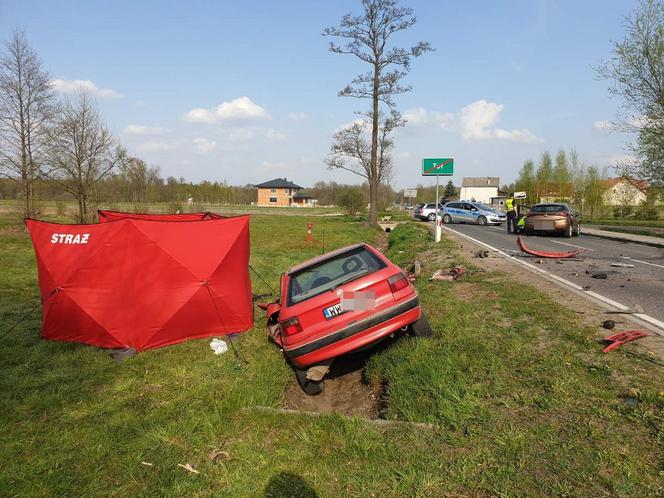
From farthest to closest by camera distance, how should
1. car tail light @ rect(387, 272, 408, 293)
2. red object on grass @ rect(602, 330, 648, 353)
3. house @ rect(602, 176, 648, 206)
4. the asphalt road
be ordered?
house @ rect(602, 176, 648, 206)
the asphalt road
car tail light @ rect(387, 272, 408, 293)
red object on grass @ rect(602, 330, 648, 353)

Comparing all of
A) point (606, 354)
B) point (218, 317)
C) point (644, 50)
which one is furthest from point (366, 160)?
point (606, 354)

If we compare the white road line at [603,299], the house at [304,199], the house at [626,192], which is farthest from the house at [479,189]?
the white road line at [603,299]

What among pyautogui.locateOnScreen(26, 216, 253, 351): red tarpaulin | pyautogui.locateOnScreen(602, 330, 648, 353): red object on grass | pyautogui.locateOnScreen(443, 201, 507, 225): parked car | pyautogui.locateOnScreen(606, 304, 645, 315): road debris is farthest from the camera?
pyautogui.locateOnScreen(443, 201, 507, 225): parked car

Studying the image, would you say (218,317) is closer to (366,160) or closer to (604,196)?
(366,160)

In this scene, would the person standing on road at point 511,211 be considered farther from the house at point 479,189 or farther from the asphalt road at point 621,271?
the house at point 479,189

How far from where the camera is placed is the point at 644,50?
64.0 ft

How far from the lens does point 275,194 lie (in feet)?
385

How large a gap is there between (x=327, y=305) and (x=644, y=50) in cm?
2320

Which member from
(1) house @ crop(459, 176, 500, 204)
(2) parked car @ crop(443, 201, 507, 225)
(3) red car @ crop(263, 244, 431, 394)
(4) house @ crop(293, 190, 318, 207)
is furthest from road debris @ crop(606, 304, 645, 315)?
(4) house @ crop(293, 190, 318, 207)

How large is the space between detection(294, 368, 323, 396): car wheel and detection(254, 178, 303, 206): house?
113403mm

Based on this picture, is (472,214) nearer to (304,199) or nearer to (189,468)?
(189,468)

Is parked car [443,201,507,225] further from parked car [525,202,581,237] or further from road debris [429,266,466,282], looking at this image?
road debris [429,266,466,282]

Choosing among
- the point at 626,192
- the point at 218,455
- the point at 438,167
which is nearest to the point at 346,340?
the point at 218,455

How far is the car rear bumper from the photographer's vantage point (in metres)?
4.41
